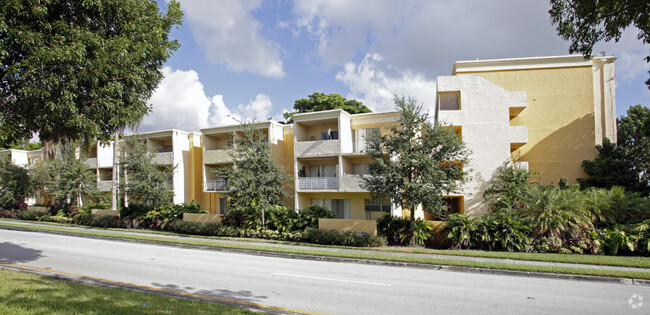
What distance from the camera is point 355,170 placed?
24578mm

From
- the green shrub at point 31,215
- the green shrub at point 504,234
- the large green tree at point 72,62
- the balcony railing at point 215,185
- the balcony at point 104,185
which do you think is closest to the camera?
the large green tree at point 72,62

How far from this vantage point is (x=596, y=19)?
8648 mm

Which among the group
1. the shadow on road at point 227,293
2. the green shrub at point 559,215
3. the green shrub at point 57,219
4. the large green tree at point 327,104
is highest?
the large green tree at point 327,104

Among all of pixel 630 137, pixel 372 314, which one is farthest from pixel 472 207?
pixel 630 137

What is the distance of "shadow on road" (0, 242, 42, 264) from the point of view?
13.0m

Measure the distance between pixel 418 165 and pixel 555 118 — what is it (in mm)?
12475

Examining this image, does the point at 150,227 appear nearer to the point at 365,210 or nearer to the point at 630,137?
the point at 365,210

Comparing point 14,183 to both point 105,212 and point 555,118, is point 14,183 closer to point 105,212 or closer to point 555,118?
point 105,212

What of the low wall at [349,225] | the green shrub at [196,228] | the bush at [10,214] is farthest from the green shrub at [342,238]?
the bush at [10,214]

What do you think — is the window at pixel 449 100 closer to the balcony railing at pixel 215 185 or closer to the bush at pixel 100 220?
the balcony railing at pixel 215 185

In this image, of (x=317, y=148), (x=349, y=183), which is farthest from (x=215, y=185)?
(x=349, y=183)

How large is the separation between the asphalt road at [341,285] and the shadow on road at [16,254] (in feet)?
0.11

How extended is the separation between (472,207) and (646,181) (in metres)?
9.15

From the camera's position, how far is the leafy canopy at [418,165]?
15570 mm
